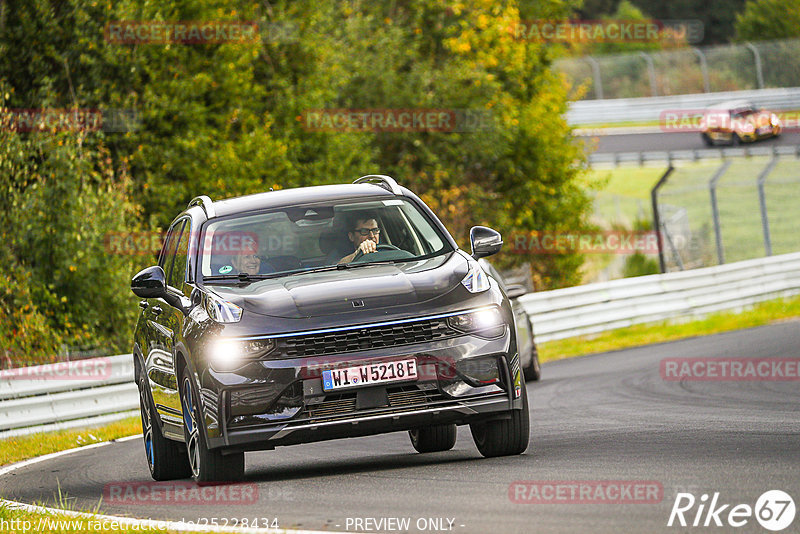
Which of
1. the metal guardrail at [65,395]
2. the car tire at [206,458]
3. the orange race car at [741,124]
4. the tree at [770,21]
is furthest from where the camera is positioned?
the tree at [770,21]

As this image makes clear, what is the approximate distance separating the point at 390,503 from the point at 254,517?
0.67 meters

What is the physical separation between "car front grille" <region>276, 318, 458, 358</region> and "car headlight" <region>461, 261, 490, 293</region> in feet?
1.55

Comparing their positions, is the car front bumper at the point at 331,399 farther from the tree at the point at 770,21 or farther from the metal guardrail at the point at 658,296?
the tree at the point at 770,21

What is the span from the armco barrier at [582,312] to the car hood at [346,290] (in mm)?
7468

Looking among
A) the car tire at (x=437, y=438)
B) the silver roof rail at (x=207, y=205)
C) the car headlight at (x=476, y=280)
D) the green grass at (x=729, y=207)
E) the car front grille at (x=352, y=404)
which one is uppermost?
the silver roof rail at (x=207, y=205)

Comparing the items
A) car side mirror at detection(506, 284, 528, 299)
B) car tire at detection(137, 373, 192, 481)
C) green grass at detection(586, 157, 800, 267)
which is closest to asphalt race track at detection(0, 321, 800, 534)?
car tire at detection(137, 373, 192, 481)

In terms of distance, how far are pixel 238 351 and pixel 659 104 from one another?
50.9 meters

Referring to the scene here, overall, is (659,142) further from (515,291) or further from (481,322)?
(481,322)

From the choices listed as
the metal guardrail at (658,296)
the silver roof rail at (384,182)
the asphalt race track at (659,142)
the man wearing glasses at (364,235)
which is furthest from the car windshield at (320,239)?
the asphalt race track at (659,142)

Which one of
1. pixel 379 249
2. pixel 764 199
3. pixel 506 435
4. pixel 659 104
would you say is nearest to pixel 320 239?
pixel 379 249

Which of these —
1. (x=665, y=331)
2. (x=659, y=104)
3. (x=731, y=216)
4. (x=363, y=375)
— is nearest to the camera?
(x=363, y=375)

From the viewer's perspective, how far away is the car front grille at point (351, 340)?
7340 millimetres

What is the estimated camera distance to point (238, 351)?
7367 millimetres

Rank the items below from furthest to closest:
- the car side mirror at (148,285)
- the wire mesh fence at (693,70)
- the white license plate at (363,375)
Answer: the wire mesh fence at (693,70) < the car side mirror at (148,285) < the white license plate at (363,375)
